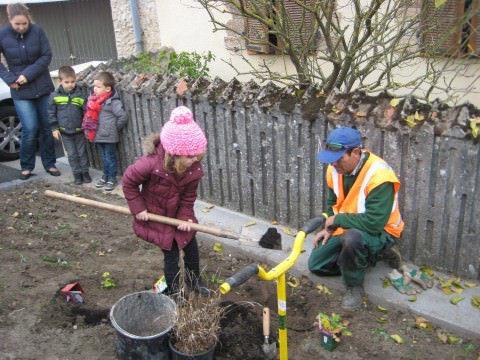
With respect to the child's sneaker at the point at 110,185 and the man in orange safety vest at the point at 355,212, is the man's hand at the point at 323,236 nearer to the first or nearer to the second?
the man in orange safety vest at the point at 355,212

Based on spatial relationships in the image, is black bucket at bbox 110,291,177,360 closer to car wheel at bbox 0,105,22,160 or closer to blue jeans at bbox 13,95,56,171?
blue jeans at bbox 13,95,56,171

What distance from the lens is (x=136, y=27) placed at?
9.88m

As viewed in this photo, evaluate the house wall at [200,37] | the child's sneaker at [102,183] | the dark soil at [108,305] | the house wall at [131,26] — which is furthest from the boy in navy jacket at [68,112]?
the house wall at [131,26]

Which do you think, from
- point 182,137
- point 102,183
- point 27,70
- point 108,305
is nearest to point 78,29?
point 27,70

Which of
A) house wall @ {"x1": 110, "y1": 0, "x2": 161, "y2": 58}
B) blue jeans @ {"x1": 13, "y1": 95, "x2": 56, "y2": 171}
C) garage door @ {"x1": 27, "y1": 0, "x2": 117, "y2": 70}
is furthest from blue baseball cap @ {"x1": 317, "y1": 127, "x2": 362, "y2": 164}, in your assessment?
garage door @ {"x1": 27, "y1": 0, "x2": 117, "y2": 70}

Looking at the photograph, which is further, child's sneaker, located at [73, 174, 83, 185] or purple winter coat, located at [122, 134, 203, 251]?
child's sneaker, located at [73, 174, 83, 185]

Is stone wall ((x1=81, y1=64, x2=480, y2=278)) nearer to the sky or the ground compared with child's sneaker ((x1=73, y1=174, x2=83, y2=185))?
nearer to the sky

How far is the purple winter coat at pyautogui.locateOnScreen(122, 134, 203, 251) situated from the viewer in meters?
3.87

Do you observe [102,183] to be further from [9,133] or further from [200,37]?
[200,37]

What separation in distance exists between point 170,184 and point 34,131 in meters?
3.68

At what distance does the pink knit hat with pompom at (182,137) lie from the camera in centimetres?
365

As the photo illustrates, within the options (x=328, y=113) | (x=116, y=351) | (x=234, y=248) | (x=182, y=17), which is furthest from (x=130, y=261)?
(x=182, y=17)

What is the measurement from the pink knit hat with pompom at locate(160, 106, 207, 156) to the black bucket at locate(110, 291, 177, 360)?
0.97m

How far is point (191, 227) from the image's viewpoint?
383cm
